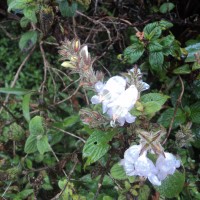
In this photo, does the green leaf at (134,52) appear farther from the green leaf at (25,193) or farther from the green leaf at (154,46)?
the green leaf at (25,193)

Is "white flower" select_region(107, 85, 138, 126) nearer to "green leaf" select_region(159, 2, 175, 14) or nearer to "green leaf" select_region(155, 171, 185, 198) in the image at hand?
"green leaf" select_region(155, 171, 185, 198)

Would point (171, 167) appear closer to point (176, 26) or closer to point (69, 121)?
point (69, 121)

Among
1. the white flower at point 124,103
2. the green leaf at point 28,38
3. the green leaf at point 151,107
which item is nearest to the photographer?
the white flower at point 124,103

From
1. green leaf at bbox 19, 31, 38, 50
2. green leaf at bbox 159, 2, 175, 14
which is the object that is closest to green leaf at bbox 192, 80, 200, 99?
green leaf at bbox 159, 2, 175, 14

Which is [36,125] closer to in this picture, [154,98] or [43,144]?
[43,144]

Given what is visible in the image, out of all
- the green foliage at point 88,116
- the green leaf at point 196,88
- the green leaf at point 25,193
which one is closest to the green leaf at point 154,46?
the green foliage at point 88,116
